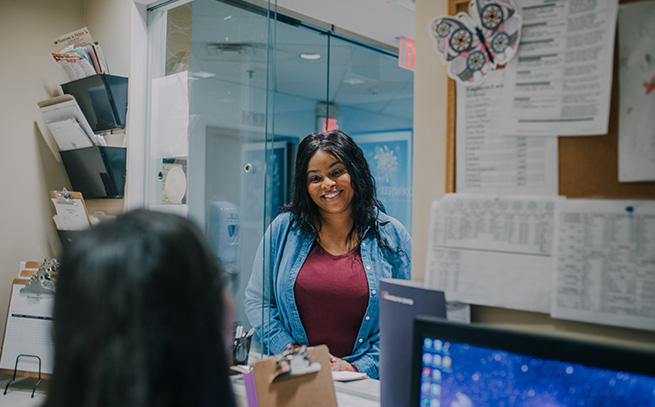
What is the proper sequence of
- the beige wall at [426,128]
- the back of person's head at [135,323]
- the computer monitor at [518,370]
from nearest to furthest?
the back of person's head at [135,323]
the computer monitor at [518,370]
the beige wall at [426,128]

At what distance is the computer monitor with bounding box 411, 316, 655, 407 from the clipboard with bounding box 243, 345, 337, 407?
0.31m

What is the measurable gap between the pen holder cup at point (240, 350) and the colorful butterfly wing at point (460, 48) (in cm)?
96

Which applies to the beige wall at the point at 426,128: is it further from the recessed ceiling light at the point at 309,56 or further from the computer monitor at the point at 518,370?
the recessed ceiling light at the point at 309,56

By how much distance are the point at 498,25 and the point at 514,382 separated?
25.7 inches

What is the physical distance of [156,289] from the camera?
0.50 meters

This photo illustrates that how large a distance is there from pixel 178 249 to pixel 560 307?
692 mm

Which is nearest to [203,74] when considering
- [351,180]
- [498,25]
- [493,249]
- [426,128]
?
[351,180]

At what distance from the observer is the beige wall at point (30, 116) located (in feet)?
6.85

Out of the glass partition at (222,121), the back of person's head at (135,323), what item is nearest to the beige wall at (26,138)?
the glass partition at (222,121)

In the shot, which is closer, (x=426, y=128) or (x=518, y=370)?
(x=518, y=370)

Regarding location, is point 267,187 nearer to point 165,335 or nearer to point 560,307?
point 560,307

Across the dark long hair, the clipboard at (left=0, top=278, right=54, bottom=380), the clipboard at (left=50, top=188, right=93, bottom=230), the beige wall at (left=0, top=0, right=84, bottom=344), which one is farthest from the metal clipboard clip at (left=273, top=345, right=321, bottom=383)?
the beige wall at (left=0, top=0, right=84, bottom=344)

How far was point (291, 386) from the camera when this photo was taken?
3.49ft

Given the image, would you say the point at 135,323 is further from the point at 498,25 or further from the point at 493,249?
the point at 498,25
